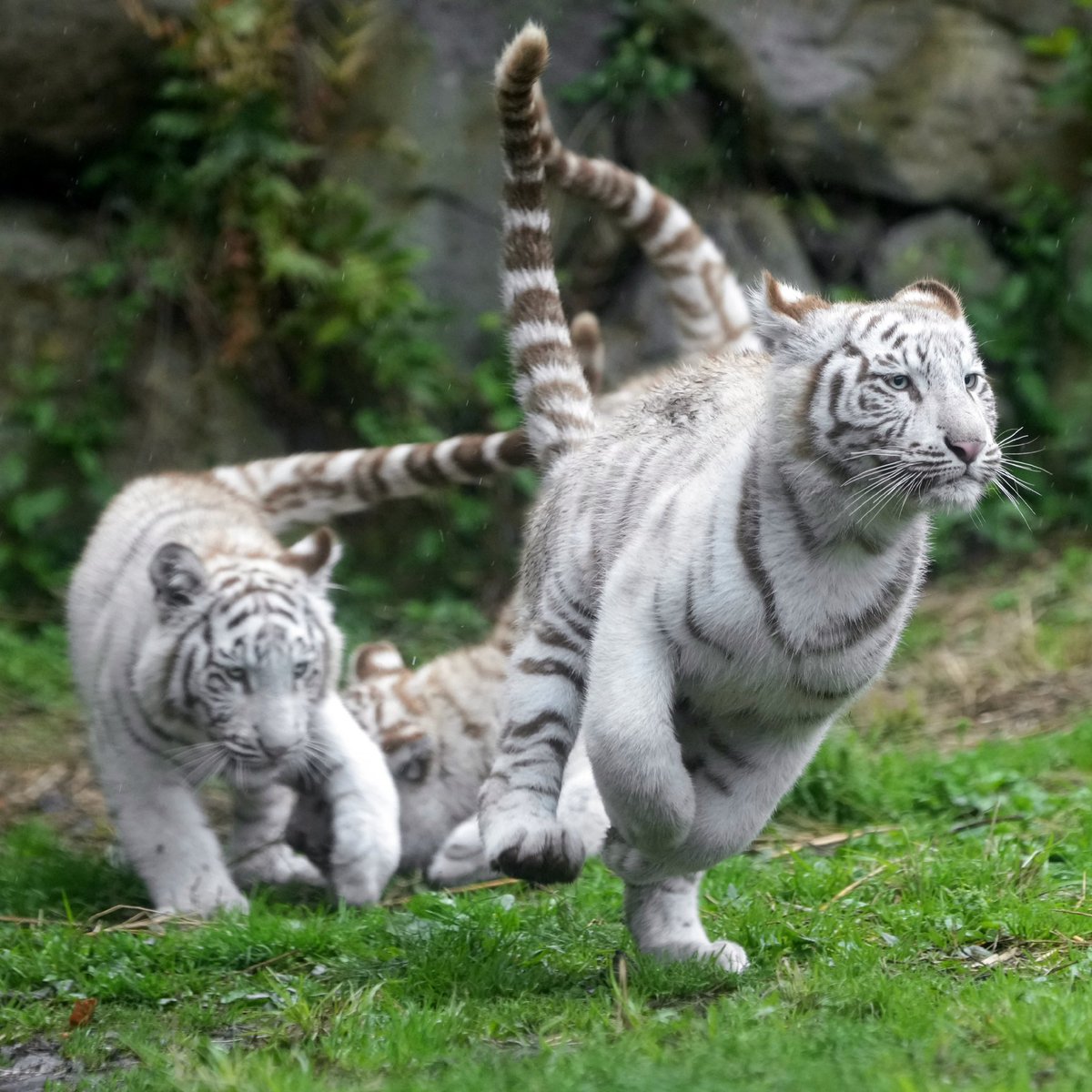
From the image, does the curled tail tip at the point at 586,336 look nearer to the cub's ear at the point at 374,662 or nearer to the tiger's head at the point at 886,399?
the cub's ear at the point at 374,662

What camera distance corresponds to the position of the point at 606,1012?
140 inches

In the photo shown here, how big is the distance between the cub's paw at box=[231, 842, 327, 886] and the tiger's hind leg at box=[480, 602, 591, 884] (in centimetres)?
167

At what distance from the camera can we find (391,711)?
20.7 feet

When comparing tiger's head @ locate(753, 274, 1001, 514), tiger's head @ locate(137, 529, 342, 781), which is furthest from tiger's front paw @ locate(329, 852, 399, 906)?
tiger's head @ locate(753, 274, 1001, 514)

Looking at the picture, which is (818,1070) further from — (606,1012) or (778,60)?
(778,60)

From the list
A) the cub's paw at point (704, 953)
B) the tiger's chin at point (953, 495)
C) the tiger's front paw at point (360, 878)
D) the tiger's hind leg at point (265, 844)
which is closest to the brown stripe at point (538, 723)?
the cub's paw at point (704, 953)

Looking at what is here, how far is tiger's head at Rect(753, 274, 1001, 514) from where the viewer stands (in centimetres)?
334

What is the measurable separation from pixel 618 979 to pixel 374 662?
305 centimetres

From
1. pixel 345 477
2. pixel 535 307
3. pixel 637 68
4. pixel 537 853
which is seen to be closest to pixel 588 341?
pixel 345 477

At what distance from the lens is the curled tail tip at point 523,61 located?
429cm

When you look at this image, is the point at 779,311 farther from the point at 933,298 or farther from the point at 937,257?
the point at 937,257

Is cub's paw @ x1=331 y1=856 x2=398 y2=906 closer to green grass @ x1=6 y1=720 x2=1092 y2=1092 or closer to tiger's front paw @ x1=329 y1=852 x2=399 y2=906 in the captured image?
tiger's front paw @ x1=329 y1=852 x2=399 y2=906

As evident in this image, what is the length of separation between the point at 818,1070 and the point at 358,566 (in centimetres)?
670

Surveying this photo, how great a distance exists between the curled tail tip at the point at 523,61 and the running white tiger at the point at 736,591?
1021 millimetres
